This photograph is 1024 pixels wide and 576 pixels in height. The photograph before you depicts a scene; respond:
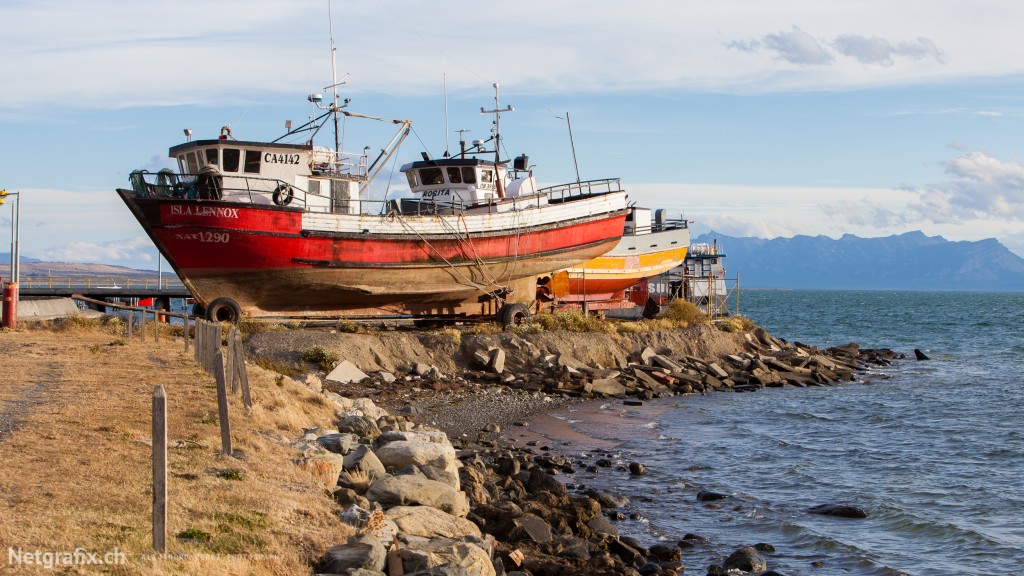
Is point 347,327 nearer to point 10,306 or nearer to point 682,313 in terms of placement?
point 10,306

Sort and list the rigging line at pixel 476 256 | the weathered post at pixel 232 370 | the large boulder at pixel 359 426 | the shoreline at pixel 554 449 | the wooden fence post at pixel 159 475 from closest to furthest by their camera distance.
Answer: the wooden fence post at pixel 159 475 → the shoreline at pixel 554 449 → the weathered post at pixel 232 370 → the large boulder at pixel 359 426 → the rigging line at pixel 476 256

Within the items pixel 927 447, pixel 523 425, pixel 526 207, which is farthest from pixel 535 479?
pixel 526 207

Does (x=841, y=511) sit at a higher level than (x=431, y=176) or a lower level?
lower

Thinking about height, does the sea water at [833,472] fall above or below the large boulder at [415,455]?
below

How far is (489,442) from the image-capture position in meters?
22.2

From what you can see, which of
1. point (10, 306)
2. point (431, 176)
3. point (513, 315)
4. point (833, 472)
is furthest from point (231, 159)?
point (833, 472)

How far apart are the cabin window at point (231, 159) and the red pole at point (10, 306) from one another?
8.23 meters

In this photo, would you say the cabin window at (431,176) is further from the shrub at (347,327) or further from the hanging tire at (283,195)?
the shrub at (347,327)

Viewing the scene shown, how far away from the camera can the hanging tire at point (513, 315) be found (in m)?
36.8

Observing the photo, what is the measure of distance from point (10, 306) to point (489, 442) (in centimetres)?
2039

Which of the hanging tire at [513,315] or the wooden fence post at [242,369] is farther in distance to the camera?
the hanging tire at [513,315]

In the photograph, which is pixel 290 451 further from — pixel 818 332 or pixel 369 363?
pixel 818 332

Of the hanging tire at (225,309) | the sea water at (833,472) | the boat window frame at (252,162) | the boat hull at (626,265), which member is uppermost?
the boat window frame at (252,162)

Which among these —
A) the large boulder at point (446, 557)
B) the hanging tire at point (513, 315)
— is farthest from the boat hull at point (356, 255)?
the large boulder at point (446, 557)
